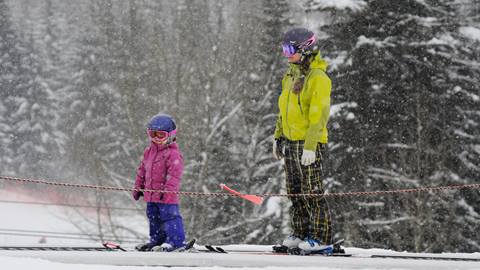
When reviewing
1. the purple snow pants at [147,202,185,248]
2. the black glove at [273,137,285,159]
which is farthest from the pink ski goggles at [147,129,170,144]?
the black glove at [273,137,285,159]

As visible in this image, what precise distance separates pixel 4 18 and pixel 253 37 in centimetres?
2922

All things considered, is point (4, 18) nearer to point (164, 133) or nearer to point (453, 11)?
point (453, 11)

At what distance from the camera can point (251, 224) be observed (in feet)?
74.7

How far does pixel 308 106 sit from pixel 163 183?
68.3 inches

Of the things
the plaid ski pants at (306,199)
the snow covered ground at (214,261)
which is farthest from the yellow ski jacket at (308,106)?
the snow covered ground at (214,261)

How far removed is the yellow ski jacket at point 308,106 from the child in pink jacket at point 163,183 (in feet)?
3.95

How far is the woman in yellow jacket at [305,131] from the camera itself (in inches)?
224

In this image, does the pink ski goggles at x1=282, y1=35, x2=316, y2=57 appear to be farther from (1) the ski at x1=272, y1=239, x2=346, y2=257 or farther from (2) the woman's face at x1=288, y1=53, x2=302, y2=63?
(1) the ski at x1=272, y1=239, x2=346, y2=257

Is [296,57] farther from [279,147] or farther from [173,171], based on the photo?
[173,171]

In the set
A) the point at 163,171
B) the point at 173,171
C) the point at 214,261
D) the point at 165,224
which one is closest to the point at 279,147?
the point at 173,171

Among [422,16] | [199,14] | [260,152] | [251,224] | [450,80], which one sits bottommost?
[251,224]

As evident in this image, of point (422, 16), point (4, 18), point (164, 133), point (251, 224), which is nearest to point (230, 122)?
point (251, 224)

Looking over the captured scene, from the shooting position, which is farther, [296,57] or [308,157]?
[296,57]

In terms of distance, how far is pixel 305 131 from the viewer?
5844 mm
